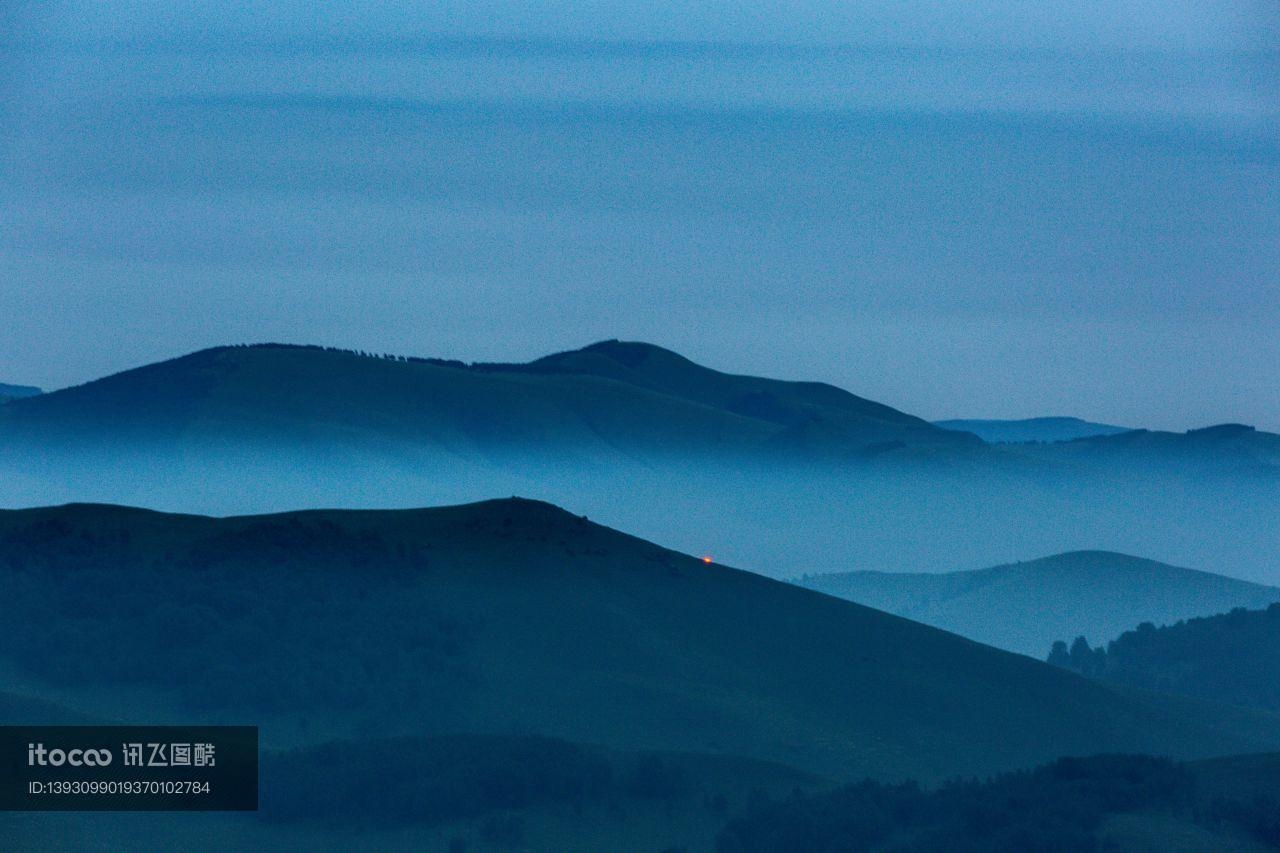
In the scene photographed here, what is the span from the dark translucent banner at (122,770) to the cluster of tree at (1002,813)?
1339 cm

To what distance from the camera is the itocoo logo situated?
169ft

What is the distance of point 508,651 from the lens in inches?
3501

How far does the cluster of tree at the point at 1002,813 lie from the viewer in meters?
56.2

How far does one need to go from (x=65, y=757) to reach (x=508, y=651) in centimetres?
3537

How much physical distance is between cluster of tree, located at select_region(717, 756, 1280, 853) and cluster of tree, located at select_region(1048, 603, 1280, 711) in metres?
57.8

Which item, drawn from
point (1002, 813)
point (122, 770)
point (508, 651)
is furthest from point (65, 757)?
point (508, 651)

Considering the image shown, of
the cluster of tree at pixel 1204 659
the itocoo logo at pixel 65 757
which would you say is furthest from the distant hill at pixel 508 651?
the cluster of tree at pixel 1204 659

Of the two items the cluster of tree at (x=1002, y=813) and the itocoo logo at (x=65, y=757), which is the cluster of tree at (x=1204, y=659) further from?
the itocoo logo at (x=65, y=757)

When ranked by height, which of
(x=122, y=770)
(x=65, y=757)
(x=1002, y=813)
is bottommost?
(x=1002, y=813)

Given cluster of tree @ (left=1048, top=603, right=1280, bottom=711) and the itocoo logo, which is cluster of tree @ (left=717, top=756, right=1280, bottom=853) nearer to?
the itocoo logo

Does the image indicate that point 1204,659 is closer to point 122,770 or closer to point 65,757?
point 65,757

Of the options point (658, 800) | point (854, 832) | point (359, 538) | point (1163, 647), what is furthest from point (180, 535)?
point (1163, 647)

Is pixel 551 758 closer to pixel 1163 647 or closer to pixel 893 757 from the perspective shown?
pixel 893 757

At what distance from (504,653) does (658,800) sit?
24.9 meters
